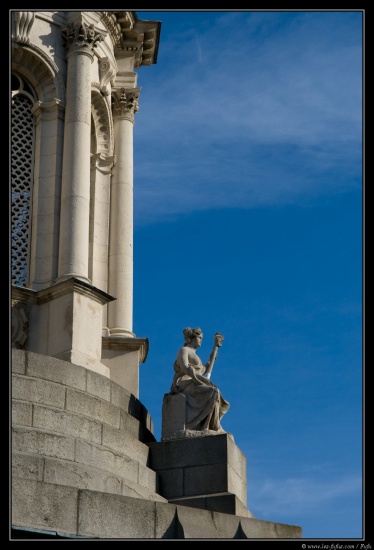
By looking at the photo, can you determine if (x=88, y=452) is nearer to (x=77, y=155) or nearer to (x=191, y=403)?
(x=191, y=403)

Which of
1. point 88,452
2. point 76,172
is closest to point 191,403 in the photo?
point 88,452

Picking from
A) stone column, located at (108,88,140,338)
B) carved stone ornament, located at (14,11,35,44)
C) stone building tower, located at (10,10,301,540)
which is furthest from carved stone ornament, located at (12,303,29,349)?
carved stone ornament, located at (14,11,35,44)

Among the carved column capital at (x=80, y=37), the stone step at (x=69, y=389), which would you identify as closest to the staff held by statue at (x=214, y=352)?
the stone step at (x=69, y=389)

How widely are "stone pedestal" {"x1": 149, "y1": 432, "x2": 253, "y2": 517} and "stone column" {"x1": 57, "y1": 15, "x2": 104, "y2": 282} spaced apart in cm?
630

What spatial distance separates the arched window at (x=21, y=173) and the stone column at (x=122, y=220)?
273 cm

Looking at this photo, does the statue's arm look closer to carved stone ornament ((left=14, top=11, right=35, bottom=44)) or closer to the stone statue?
the stone statue

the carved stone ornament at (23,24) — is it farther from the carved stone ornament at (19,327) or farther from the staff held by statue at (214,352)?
the staff held by statue at (214,352)

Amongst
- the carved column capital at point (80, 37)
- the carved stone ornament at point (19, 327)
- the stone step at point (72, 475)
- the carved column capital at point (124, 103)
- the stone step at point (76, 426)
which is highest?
the carved column capital at point (80, 37)

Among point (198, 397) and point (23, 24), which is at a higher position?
point (23, 24)

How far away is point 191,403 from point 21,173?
9.09m

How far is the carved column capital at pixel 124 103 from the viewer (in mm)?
46375

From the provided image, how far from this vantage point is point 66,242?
41.3 meters

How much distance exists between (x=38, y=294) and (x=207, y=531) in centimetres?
1032

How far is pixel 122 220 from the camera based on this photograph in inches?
1759
